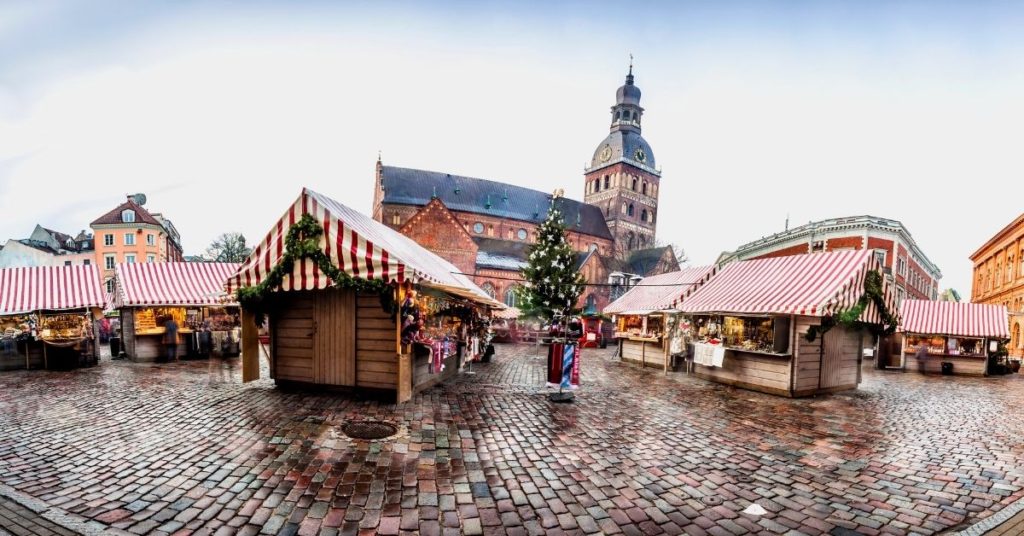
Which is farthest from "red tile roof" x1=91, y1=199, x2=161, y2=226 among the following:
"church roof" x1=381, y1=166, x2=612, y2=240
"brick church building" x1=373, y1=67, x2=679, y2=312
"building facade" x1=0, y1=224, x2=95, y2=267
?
"church roof" x1=381, y1=166, x2=612, y2=240

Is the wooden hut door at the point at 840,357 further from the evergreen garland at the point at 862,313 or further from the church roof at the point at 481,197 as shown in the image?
the church roof at the point at 481,197

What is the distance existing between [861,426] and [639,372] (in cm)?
690

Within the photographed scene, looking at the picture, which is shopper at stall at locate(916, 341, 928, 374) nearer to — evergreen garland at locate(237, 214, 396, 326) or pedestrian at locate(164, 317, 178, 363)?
evergreen garland at locate(237, 214, 396, 326)

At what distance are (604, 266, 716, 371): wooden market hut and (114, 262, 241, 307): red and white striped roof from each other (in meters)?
14.9

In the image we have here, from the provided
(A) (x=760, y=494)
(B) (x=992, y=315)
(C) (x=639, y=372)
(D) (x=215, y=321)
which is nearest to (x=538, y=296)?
(C) (x=639, y=372)

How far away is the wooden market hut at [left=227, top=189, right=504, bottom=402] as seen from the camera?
25.8 feet

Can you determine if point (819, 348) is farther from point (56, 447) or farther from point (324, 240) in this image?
point (56, 447)

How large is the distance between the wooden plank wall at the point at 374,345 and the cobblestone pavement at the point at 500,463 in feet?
1.88

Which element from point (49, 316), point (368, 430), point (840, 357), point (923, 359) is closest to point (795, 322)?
point (840, 357)

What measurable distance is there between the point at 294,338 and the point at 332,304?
1.25 meters

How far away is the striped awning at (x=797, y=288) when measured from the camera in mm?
9727

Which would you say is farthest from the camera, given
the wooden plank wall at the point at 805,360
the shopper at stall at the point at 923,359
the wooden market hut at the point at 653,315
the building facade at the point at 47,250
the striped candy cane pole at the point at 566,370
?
the building facade at the point at 47,250

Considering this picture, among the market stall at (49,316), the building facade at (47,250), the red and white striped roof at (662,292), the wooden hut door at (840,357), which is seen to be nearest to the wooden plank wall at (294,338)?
the market stall at (49,316)

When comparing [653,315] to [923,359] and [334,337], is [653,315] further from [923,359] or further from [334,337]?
[923,359]
